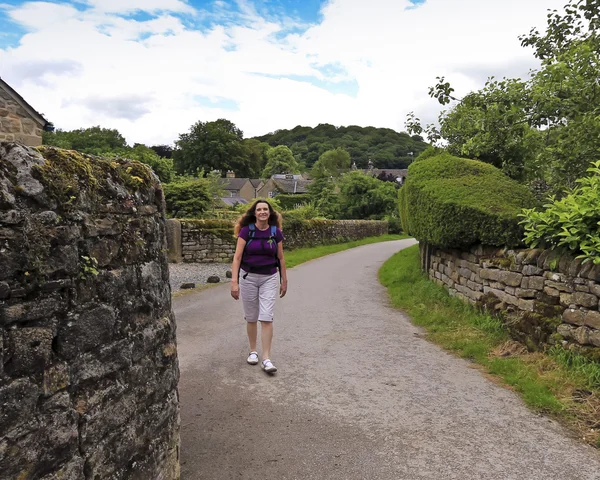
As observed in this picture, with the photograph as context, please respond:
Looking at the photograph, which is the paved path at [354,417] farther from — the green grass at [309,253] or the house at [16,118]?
the green grass at [309,253]

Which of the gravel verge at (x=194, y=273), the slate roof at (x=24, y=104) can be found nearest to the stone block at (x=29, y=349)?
the gravel verge at (x=194, y=273)

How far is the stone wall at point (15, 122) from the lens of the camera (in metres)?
10.2

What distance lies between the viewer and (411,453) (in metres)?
3.53

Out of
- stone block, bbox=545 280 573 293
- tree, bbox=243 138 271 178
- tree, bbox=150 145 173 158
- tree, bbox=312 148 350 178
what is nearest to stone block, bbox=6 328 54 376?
stone block, bbox=545 280 573 293

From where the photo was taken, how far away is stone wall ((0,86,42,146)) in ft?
33.3

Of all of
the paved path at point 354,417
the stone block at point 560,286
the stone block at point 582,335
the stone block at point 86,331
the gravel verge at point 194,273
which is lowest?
the gravel verge at point 194,273

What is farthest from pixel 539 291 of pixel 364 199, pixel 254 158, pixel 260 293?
pixel 254 158

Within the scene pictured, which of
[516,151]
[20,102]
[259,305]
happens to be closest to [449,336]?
[259,305]

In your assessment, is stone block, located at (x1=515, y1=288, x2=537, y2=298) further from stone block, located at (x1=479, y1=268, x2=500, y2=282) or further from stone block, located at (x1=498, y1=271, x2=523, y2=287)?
stone block, located at (x1=479, y1=268, x2=500, y2=282)

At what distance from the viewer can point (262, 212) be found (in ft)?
17.1

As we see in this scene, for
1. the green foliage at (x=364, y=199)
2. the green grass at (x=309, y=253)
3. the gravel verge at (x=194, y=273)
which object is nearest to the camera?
the gravel verge at (x=194, y=273)

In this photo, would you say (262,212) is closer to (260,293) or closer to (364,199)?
(260,293)

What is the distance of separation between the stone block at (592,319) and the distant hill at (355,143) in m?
110

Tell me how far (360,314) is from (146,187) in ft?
21.1
